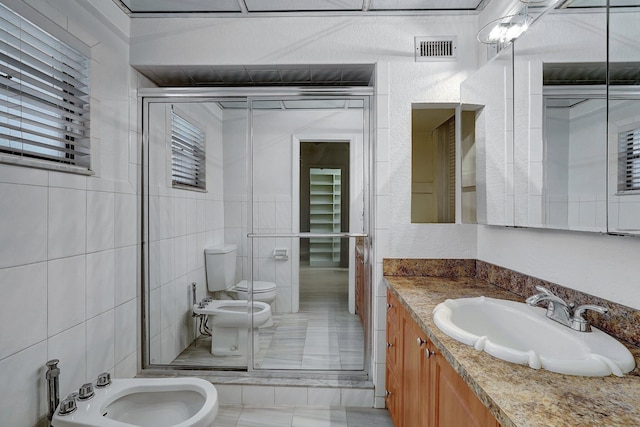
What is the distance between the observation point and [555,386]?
2.60 ft

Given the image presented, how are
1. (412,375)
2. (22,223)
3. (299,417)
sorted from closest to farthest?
(22,223) < (412,375) < (299,417)

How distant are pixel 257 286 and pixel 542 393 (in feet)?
5.83

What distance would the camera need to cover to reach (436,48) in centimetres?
210

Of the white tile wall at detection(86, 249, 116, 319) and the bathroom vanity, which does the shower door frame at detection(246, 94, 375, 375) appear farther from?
the white tile wall at detection(86, 249, 116, 319)

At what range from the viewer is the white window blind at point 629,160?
988mm

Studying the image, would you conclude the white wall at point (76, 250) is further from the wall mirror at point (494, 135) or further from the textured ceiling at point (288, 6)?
the wall mirror at point (494, 135)

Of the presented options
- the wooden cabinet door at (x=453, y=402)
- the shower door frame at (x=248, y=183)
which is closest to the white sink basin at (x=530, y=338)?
the wooden cabinet door at (x=453, y=402)

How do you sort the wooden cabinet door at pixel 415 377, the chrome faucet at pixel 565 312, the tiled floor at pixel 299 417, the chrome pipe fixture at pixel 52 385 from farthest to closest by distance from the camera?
the tiled floor at pixel 299 417 < the chrome pipe fixture at pixel 52 385 < the wooden cabinet door at pixel 415 377 < the chrome faucet at pixel 565 312

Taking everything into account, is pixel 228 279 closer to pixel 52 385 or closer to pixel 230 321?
pixel 230 321

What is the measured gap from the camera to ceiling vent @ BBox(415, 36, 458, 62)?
6.89 feet

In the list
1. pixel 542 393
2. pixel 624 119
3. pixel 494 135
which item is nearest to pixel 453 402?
pixel 542 393

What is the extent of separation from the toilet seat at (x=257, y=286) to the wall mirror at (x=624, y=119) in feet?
5.95

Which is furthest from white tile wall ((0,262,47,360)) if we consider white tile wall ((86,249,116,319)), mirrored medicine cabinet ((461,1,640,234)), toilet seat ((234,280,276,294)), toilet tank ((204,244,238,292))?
mirrored medicine cabinet ((461,1,640,234))

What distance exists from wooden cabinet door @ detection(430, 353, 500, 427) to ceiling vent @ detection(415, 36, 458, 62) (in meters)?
1.78
